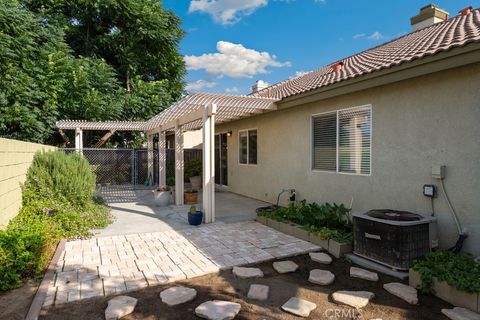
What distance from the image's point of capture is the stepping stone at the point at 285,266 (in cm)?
416

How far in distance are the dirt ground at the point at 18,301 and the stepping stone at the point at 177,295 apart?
4.71ft

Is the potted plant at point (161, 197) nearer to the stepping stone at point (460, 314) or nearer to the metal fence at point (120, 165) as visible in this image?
the metal fence at point (120, 165)

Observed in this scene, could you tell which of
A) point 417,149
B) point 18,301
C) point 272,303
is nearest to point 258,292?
point 272,303

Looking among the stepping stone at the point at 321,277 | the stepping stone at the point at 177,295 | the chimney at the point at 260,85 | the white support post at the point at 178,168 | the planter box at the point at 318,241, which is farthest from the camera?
the chimney at the point at 260,85

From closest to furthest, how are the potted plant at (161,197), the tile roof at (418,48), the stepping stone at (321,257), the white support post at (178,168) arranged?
the tile roof at (418,48), the stepping stone at (321,257), the potted plant at (161,197), the white support post at (178,168)

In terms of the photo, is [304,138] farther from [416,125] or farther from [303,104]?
[416,125]

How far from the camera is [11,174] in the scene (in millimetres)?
5188

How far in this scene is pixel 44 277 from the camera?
3.80 meters

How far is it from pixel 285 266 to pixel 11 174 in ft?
16.7

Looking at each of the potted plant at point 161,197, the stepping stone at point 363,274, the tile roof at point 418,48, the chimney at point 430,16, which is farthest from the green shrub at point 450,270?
the chimney at point 430,16

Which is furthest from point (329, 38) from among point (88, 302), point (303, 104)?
point (88, 302)

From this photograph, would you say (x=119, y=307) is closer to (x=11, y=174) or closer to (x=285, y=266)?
(x=285, y=266)

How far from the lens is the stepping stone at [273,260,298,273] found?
4.16 m

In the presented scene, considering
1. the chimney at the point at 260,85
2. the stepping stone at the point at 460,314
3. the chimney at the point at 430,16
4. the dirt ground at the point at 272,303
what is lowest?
the dirt ground at the point at 272,303
